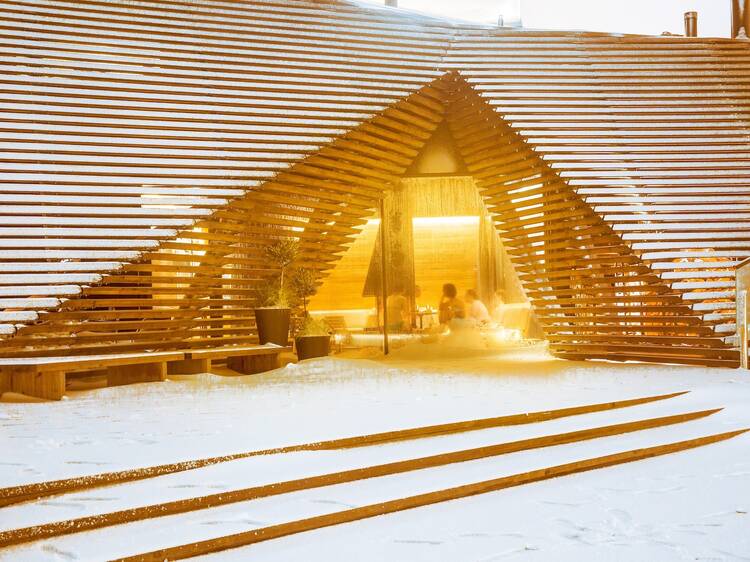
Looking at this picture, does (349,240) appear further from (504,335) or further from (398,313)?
(398,313)

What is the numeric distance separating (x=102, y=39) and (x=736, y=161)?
334 inches

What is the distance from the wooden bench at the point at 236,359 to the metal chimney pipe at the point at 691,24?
10.0 m

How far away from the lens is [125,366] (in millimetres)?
7059

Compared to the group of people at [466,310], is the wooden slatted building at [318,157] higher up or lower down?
higher up

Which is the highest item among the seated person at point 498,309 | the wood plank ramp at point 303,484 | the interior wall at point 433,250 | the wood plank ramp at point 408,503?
the interior wall at point 433,250

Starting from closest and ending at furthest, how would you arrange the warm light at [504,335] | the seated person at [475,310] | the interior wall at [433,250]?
the seated person at [475,310] → the warm light at [504,335] → the interior wall at [433,250]

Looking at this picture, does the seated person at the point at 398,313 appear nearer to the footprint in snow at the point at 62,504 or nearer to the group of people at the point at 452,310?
the group of people at the point at 452,310

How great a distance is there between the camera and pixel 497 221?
32.6 feet

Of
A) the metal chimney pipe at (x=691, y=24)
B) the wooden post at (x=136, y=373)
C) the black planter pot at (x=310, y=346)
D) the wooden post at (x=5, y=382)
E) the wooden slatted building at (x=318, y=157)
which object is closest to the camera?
the wooden post at (x=5, y=382)

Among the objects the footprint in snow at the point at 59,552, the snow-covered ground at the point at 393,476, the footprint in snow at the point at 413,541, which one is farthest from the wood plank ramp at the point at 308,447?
the footprint in snow at the point at 413,541

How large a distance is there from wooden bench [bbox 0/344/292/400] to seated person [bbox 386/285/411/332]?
5343 mm

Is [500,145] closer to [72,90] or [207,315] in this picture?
[207,315]

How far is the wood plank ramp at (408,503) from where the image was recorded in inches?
112

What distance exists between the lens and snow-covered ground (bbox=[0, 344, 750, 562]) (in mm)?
2943
